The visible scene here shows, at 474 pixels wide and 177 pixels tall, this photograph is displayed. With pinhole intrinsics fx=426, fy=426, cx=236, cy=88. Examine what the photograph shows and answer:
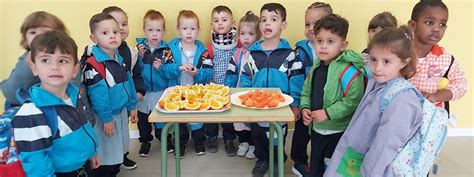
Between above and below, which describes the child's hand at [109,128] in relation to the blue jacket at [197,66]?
below

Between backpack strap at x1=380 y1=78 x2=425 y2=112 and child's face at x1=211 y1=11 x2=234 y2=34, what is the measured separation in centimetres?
155

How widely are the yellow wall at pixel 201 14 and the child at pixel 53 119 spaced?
167 cm

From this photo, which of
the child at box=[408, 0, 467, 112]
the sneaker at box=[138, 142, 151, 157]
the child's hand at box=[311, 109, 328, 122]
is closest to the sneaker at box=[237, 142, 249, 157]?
the sneaker at box=[138, 142, 151, 157]

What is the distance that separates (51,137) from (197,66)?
5.02 ft

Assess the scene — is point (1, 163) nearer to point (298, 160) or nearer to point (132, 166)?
point (132, 166)

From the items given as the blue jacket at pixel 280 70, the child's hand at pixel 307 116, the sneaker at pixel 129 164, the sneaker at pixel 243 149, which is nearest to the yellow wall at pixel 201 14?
the blue jacket at pixel 280 70

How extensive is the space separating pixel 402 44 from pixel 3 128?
1.78m

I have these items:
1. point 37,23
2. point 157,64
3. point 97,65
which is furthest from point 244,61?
point 37,23

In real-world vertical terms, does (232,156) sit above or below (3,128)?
below

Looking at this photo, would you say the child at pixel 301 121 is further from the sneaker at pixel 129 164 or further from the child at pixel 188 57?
the sneaker at pixel 129 164

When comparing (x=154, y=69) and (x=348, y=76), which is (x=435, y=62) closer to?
Result: (x=348, y=76)

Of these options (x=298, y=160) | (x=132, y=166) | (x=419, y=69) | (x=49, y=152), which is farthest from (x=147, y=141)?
(x=419, y=69)

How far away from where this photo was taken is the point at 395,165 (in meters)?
1.87

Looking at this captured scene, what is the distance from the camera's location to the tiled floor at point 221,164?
304 centimetres
